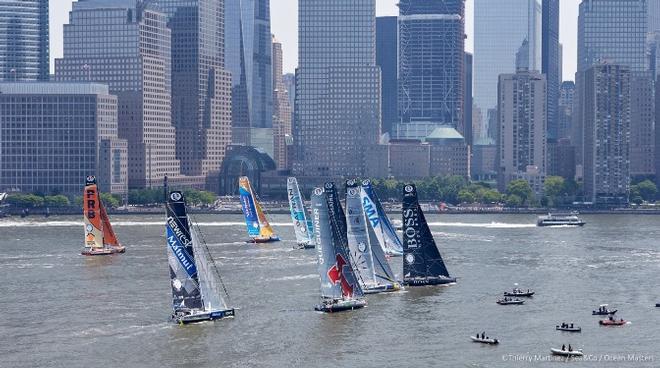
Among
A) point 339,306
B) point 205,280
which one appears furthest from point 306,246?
point 205,280

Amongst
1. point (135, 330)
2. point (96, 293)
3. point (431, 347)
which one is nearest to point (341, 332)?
point (431, 347)

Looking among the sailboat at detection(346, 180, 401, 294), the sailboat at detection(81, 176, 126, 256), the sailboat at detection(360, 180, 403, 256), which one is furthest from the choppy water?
the sailboat at detection(360, 180, 403, 256)

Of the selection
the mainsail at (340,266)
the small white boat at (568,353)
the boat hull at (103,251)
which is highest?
the mainsail at (340,266)

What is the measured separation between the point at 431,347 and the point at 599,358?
434 inches

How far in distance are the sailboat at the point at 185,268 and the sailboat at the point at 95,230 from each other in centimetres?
5949

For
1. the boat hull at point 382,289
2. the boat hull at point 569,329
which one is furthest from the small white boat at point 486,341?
the boat hull at point 382,289

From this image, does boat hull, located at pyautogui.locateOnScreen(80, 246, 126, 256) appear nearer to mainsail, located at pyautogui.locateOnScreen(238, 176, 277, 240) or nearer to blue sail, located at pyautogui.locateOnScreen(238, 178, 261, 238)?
mainsail, located at pyautogui.locateOnScreen(238, 176, 277, 240)

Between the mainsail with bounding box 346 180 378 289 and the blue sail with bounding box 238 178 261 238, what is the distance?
193 feet

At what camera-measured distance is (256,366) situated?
88.9 metres

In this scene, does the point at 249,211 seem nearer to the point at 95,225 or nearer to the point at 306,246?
the point at 306,246

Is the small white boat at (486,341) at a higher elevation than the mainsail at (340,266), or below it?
below

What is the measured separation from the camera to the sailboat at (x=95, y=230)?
161250 millimetres

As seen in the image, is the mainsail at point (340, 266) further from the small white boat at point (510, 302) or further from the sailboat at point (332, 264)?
the small white boat at point (510, 302)

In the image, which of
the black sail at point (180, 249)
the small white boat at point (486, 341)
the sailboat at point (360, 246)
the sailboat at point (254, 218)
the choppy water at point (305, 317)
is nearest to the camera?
the choppy water at point (305, 317)
